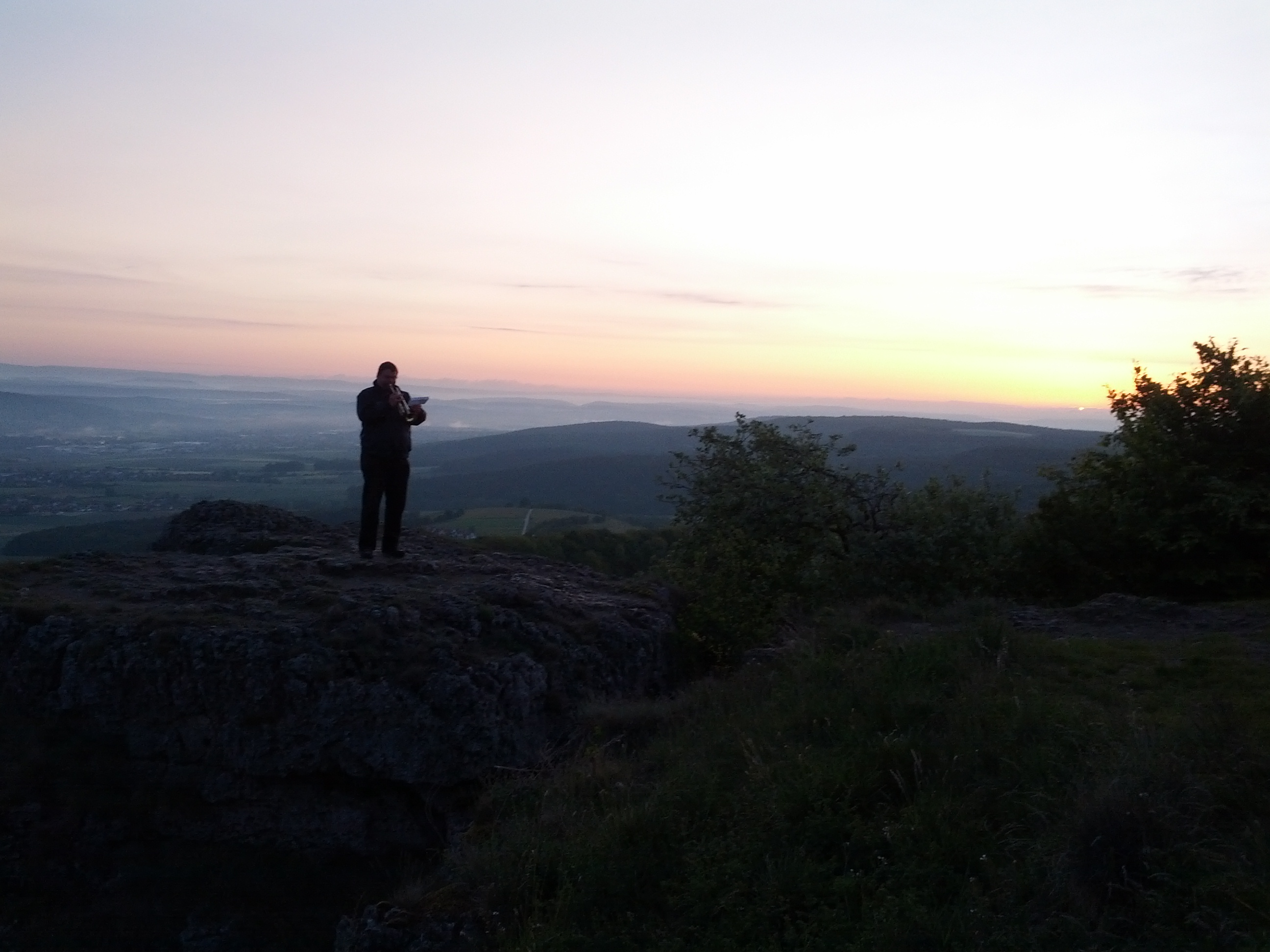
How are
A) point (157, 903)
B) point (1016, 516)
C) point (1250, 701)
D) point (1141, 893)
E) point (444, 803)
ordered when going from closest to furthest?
point (1141, 893) < point (1250, 701) < point (157, 903) < point (444, 803) < point (1016, 516)

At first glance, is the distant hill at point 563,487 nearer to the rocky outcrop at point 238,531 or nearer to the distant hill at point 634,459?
the distant hill at point 634,459

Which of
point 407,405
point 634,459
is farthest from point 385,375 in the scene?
point 634,459

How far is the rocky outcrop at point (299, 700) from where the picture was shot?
6562 mm

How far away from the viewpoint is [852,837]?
180 inches

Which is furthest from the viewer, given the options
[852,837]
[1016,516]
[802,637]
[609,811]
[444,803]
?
[1016,516]

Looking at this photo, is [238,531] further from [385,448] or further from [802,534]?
[802,534]

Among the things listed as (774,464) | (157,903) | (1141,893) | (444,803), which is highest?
(774,464)

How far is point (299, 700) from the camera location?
21.8 feet

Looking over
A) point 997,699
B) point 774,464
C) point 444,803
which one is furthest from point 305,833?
point 774,464

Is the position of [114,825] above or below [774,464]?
below

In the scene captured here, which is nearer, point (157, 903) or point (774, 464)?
point (157, 903)

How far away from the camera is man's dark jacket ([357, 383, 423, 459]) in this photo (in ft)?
30.5

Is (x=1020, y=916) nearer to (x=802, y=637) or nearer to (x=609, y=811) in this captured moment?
A: (x=609, y=811)

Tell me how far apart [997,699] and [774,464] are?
9176mm
